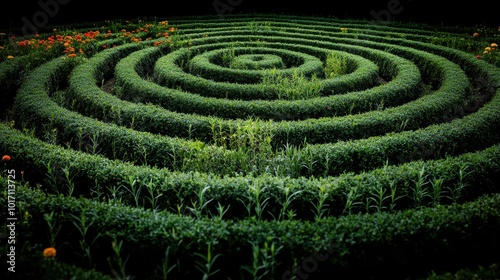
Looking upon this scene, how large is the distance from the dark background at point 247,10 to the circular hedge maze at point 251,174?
28.0ft

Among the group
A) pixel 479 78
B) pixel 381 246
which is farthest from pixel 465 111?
pixel 381 246

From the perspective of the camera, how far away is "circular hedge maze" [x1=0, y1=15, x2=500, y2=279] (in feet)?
14.1

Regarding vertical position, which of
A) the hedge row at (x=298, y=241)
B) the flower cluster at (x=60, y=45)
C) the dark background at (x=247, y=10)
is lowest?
the hedge row at (x=298, y=241)

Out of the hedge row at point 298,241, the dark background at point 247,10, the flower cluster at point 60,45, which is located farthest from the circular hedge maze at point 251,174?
the dark background at point 247,10

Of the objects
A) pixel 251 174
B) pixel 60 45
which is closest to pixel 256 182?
pixel 251 174

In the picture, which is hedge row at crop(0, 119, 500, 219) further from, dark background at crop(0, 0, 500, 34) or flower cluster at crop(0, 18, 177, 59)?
dark background at crop(0, 0, 500, 34)

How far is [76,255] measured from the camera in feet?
15.0

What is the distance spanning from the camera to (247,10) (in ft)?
88.3

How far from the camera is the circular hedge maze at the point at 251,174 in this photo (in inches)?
169

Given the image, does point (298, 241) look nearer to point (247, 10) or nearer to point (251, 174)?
point (251, 174)

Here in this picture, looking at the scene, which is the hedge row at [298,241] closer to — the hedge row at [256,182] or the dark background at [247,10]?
the hedge row at [256,182]

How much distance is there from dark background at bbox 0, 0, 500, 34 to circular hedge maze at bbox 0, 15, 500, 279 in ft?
28.0

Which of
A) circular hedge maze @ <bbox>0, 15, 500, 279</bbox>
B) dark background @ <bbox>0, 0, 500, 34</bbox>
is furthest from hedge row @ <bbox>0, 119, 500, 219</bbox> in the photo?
dark background @ <bbox>0, 0, 500, 34</bbox>

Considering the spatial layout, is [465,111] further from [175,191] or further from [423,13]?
[423,13]
